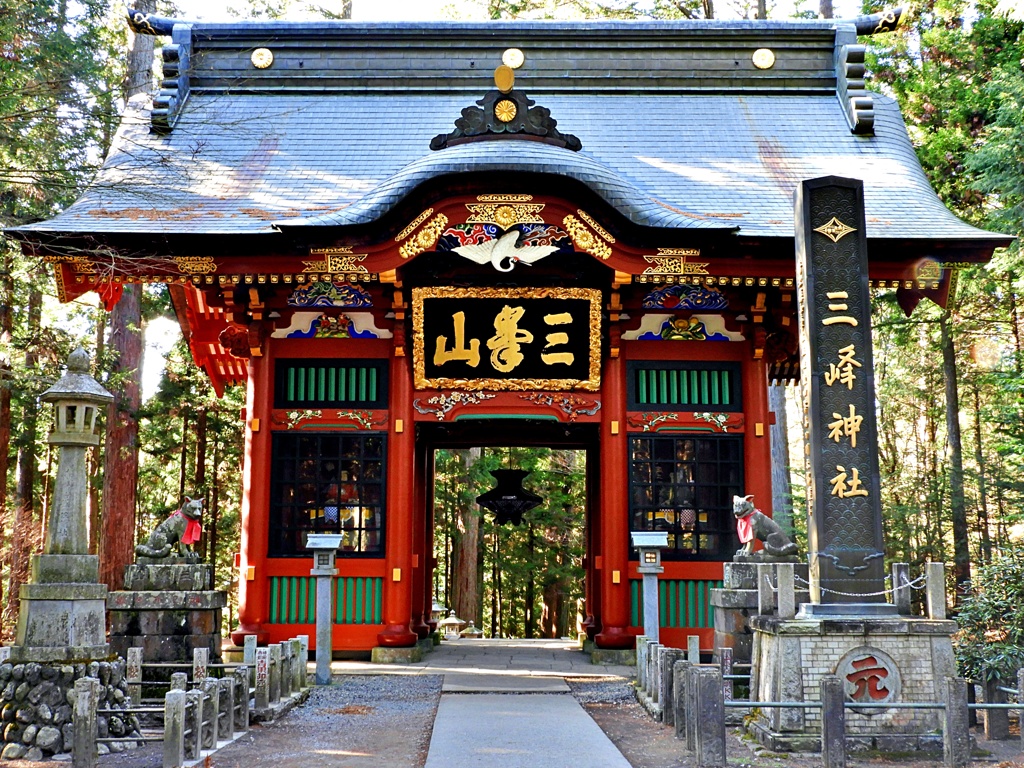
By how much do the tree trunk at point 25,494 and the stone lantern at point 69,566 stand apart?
8.78 m

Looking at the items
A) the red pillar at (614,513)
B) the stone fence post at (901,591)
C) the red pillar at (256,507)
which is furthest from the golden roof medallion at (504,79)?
the stone fence post at (901,591)

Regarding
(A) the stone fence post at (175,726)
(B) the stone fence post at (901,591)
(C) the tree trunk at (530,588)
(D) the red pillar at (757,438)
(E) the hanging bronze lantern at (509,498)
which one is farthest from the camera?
(C) the tree trunk at (530,588)

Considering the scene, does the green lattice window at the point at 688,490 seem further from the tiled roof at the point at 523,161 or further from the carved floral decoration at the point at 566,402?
the tiled roof at the point at 523,161

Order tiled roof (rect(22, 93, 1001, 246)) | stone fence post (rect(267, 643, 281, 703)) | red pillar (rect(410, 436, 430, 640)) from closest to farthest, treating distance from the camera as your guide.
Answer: stone fence post (rect(267, 643, 281, 703))
tiled roof (rect(22, 93, 1001, 246))
red pillar (rect(410, 436, 430, 640))

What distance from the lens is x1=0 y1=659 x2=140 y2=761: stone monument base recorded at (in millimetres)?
7293

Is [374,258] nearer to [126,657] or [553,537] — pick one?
[126,657]

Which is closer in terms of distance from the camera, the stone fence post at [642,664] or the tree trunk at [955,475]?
the stone fence post at [642,664]

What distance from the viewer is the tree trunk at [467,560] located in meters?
26.6

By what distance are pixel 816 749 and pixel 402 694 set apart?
14.8 feet

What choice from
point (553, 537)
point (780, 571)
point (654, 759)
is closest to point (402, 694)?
point (654, 759)

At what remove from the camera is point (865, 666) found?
750 centimetres

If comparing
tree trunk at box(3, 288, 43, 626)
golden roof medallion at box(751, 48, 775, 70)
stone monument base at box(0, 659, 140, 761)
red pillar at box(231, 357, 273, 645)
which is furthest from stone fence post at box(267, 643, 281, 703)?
golden roof medallion at box(751, 48, 775, 70)

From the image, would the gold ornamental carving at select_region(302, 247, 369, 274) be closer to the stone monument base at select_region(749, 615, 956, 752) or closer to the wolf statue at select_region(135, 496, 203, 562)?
the wolf statue at select_region(135, 496, 203, 562)

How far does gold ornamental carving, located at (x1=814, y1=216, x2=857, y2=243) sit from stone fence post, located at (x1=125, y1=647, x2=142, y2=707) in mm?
7191
